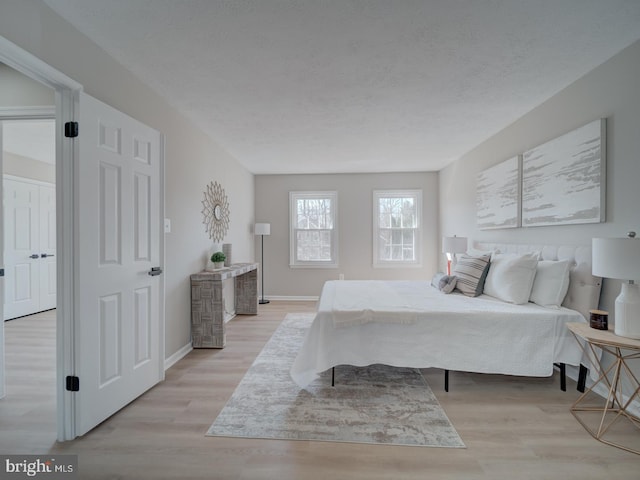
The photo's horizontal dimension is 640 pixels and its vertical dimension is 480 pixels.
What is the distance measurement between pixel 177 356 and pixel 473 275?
315 centimetres

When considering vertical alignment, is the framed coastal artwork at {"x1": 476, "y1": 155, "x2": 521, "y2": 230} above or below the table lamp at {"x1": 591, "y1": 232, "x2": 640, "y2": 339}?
above

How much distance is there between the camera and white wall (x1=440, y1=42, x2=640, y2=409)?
2055 mm

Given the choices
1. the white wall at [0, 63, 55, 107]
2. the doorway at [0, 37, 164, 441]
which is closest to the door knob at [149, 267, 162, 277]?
the doorway at [0, 37, 164, 441]

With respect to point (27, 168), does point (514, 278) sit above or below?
below

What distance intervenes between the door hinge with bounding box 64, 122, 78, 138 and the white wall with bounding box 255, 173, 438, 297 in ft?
14.1

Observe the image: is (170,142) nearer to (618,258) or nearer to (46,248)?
(618,258)

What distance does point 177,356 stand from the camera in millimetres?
3014

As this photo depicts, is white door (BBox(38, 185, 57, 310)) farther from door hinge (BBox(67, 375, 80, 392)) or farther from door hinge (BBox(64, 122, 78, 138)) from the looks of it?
door hinge (BBox(64, 122, 78, 138))

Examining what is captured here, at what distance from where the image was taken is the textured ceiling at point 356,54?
1694 mm

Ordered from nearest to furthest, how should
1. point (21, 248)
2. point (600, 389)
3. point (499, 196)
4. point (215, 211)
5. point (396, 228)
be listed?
point (600, 389), point (499, 196), point (215, 211), point (21, 248), point (396, 228)

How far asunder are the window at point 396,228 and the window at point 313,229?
2.80 feet

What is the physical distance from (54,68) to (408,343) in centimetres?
294

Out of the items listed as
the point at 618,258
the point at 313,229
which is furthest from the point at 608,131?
the point at 313,229

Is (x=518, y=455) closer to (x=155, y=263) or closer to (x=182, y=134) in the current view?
(x=155, y=263)
